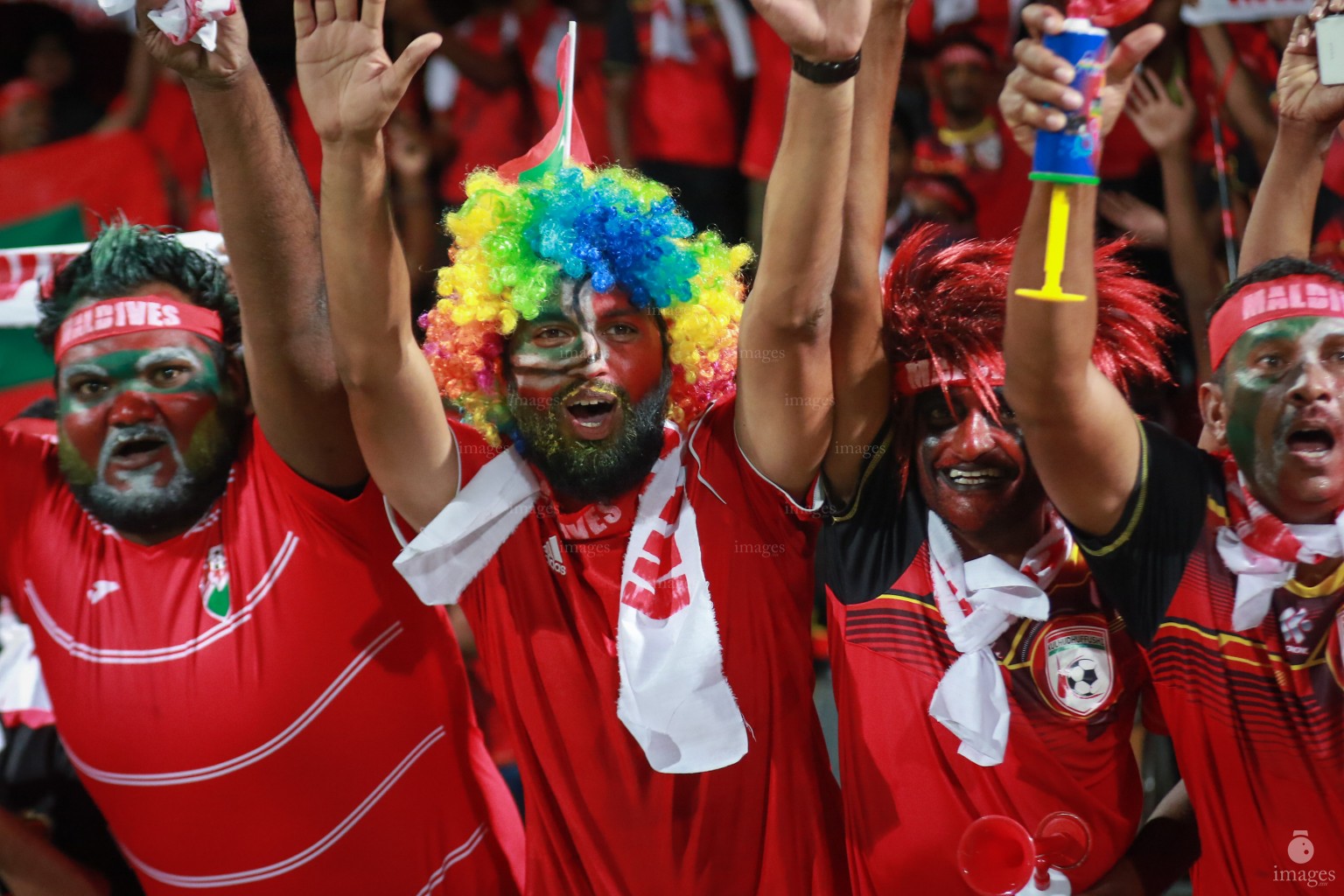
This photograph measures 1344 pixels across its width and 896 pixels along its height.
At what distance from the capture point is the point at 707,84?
5516mm

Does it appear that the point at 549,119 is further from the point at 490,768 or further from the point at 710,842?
the point at 710,842

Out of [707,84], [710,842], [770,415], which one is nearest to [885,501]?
[770,415]

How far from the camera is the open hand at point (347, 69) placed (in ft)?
7.47

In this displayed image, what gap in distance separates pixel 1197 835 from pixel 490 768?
148 cm

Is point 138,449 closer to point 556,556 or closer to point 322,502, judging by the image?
point 322,502

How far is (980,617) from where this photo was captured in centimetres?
249

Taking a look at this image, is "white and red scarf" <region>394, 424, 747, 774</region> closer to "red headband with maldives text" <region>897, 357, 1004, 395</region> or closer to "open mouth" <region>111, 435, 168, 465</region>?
"red headband with maldives text" <region>897, 357, 1004, 395</region>

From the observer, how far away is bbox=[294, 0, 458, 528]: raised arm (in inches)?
90.4

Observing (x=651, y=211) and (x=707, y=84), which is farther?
(x=707, y=84)

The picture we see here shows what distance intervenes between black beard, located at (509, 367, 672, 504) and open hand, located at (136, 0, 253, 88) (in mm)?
771

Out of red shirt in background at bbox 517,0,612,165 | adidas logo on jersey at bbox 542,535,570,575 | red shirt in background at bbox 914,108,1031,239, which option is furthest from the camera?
red shirt in background at bbox 517,0,612,165

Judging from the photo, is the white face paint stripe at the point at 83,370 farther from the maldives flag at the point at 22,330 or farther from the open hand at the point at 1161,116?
the open hand at the point at 1161,116

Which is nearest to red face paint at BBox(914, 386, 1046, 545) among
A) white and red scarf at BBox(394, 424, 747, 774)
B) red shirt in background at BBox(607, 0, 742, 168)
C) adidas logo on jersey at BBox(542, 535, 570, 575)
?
white and red scarf at BBox(394, 424, 747, 774)

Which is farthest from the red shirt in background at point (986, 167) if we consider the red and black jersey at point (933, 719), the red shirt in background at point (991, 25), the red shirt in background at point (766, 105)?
the red and black jersey at point (933, 719)
